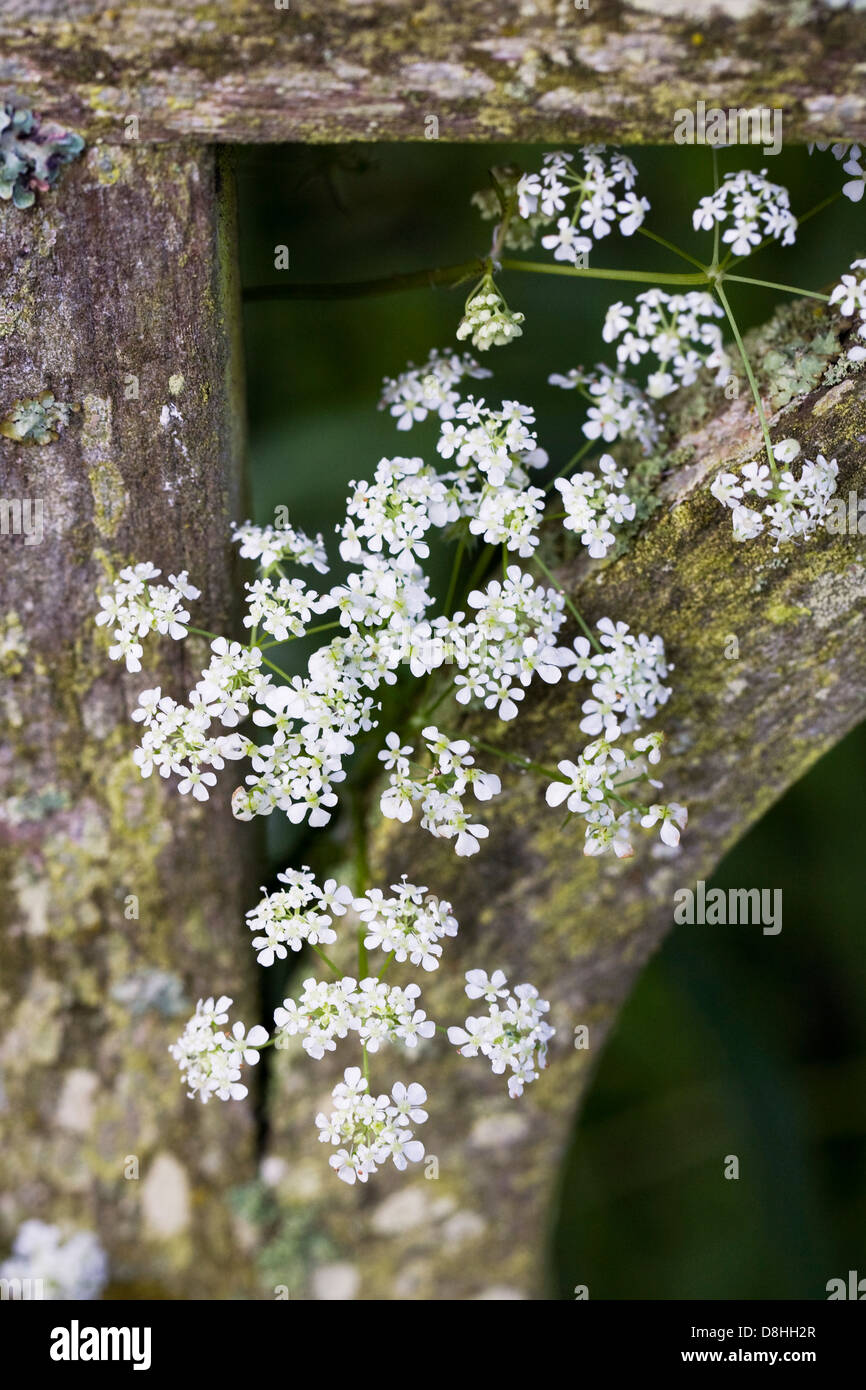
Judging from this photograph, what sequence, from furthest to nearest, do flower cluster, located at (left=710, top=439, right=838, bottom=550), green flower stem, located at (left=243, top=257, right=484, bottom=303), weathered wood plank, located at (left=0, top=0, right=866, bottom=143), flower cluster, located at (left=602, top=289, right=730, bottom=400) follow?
green flower stem, located at (left=243, top=257, right=484, bottom=303)
flower cluster, located at (left=602, top=289, right=730, bottom=400)
flower cluster, located at (left=710, top=439, right=838, bottom=550)
weathered wood plank, located at (left=0, top=0, right=866, bottom=143)

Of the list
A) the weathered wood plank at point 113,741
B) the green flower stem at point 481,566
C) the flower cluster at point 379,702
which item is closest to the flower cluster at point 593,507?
the flower cluster at point 379,702

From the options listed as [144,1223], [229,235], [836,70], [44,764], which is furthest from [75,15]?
[144,1223]

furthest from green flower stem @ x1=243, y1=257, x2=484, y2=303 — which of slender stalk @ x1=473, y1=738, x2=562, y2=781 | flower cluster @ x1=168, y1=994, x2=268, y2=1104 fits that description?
flower cluster @ x1=168, y1=994, x2=268, y2=1104

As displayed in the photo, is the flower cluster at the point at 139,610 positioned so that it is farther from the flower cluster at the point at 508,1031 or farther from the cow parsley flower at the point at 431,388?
the flower cluster at the point at 508,1031

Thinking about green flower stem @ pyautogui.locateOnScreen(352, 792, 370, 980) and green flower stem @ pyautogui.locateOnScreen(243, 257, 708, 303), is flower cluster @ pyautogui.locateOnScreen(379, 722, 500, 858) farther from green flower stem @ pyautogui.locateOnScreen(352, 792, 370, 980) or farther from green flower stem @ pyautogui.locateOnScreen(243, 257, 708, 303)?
green flower stem @ pyautogui.locateOnScreen(243, 257, 708, 303)

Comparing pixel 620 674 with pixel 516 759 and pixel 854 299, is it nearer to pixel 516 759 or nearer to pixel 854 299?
pixel 516 759

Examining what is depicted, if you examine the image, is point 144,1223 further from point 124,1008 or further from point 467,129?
point 467,129

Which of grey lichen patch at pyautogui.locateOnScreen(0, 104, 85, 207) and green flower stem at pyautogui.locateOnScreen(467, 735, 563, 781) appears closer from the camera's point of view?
grey lichen patch at pyautogui.locateOnScreen(0, 104, 85, 207)

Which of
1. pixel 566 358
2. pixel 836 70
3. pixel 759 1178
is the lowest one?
pixel 759 1178
